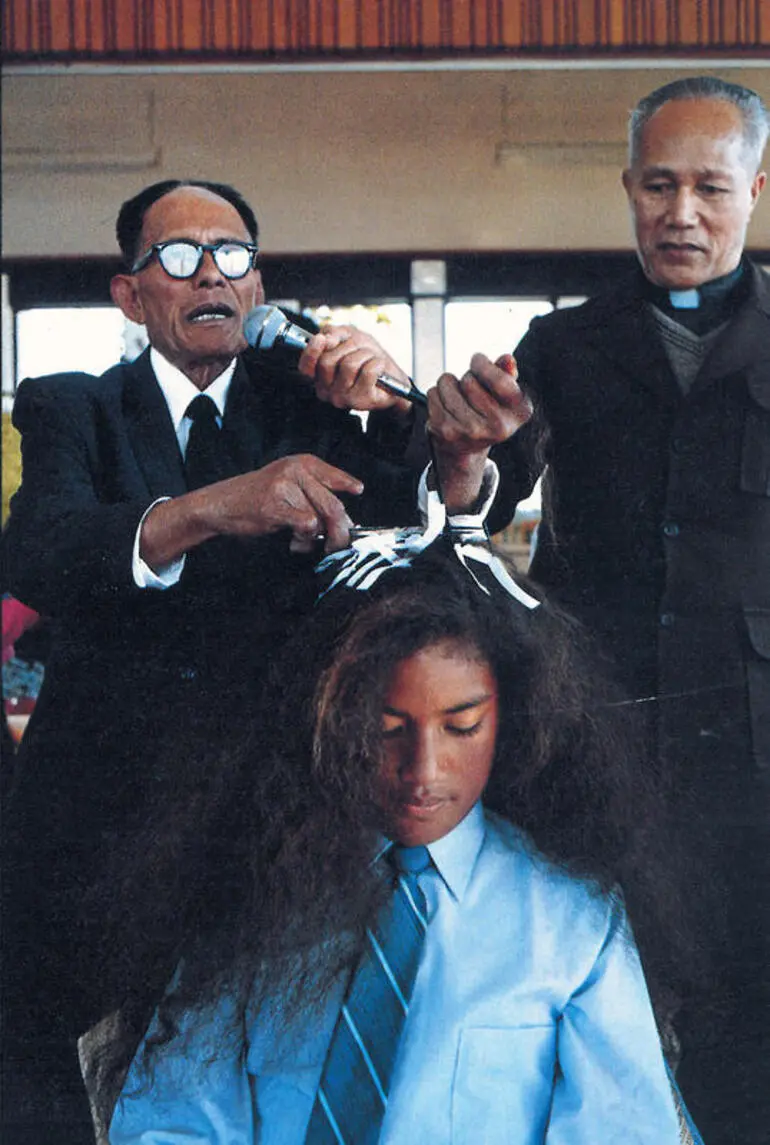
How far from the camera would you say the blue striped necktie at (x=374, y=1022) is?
995 millimetres

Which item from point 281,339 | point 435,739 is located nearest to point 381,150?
point 281,339

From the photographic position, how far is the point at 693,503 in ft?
3.83

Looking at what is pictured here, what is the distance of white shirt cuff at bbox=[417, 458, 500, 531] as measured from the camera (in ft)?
3.35

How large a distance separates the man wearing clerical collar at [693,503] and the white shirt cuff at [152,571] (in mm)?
334

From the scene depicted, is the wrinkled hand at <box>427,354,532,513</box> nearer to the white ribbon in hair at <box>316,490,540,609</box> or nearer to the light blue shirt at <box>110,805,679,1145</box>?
the white ribbon in hair at <box>316,490,540,609</box>

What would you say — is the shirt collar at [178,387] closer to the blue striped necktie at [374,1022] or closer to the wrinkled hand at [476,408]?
the wrinkled hand at [476,408]

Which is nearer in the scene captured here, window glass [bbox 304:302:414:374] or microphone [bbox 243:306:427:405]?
microphone [bbox 243:306:427:405]

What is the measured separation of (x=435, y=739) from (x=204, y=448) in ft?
1.22

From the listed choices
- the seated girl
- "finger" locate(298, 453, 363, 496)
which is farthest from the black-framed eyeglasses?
the seated girl

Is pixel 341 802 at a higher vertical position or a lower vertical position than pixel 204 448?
lower

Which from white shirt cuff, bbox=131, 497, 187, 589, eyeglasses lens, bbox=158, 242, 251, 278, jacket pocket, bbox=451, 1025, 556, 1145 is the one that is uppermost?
eyeglasses lens, bbox=158, 242, 251, 278

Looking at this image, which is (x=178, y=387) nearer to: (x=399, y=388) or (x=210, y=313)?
(x=210, y=313)

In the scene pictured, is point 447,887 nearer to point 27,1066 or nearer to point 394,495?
point 394,495

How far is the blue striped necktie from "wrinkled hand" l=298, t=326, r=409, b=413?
1.26ft
